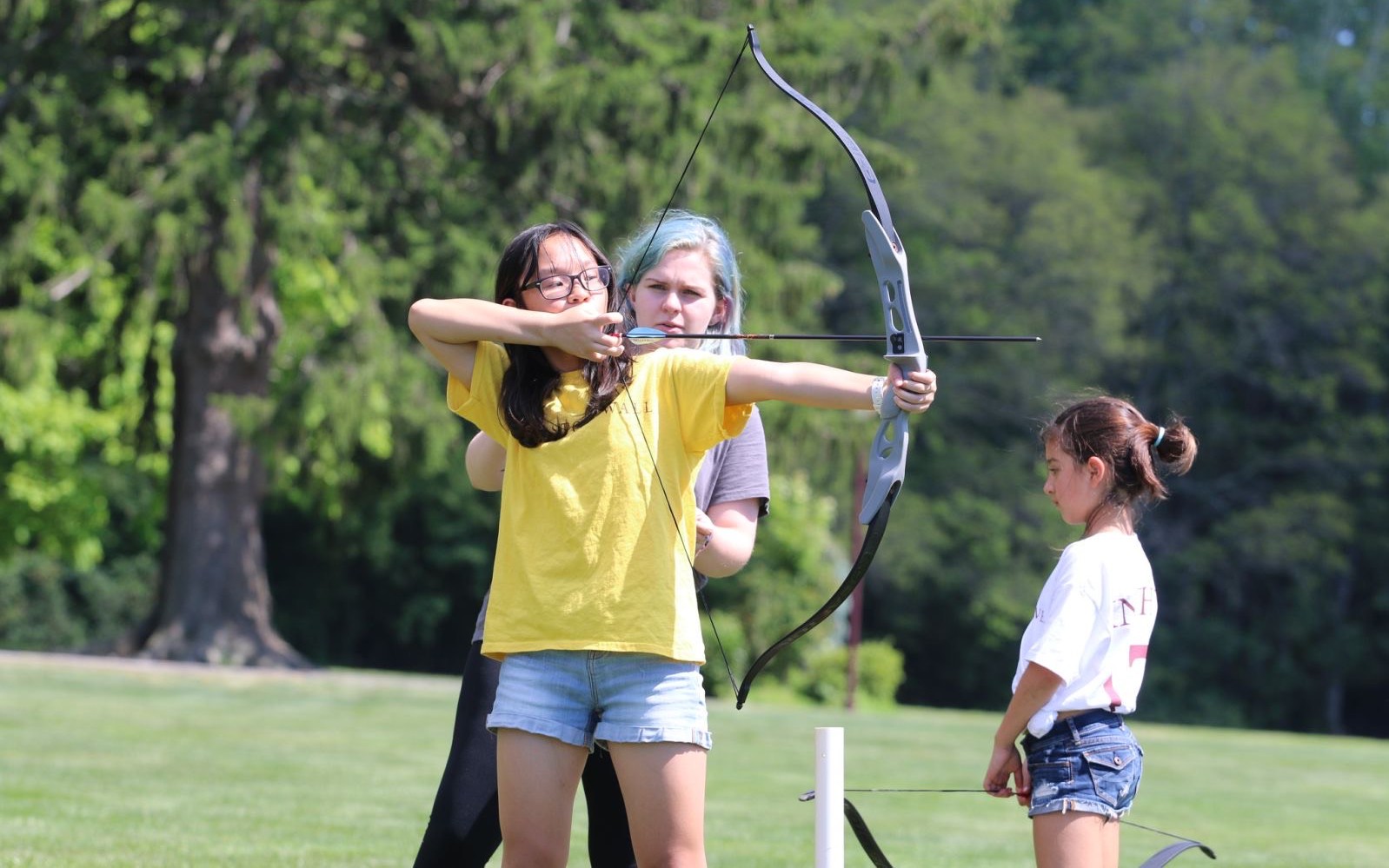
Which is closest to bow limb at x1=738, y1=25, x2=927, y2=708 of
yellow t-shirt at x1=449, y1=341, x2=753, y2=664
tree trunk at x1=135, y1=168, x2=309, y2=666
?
yellow t-shirt at x1=449, y1=341, x2=753, y2=664

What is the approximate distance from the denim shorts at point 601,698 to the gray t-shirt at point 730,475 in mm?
490

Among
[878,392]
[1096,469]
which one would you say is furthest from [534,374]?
[1096,469]

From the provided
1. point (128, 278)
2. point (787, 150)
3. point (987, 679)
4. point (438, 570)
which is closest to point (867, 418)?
point (787, 150)

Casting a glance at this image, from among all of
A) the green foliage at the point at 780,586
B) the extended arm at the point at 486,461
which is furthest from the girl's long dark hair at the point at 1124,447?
the green foliage at the point at 780,586

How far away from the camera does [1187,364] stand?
41.1 meters

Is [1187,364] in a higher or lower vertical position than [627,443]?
higher

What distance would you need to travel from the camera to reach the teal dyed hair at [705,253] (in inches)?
153

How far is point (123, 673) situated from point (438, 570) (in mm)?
17539

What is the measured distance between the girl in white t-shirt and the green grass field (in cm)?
340

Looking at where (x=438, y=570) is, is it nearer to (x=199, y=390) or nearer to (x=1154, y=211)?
(x=199, y=390)

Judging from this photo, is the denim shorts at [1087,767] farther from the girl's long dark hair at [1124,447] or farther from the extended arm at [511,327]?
the extended arm at [511,327]

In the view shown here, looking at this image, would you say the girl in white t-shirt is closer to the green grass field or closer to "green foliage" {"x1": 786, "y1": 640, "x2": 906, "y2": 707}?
the green grass field

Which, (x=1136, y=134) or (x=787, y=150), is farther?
(x=1136, y=134)

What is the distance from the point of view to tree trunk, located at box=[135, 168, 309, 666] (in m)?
21.9
